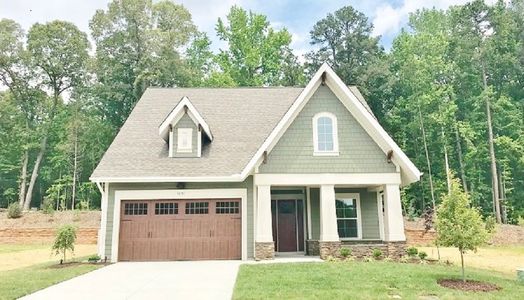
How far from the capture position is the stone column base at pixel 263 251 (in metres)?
13.9

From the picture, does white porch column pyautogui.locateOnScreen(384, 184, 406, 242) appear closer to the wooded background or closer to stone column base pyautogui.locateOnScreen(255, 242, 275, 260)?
stone column base pyautogui.locateOnScreen(255, 242, 275, 260)

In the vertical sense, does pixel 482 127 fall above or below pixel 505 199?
above

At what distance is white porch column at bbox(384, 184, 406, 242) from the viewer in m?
14.2

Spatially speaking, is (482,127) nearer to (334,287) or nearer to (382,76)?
(382,76)

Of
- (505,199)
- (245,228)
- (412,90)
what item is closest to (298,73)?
(412,90)

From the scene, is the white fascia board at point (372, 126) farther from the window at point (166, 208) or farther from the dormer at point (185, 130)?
the window at point (166, 208)

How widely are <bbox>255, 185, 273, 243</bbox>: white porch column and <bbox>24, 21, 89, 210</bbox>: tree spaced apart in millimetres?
30420

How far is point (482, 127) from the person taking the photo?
1310 inches

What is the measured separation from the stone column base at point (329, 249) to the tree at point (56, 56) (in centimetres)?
3225

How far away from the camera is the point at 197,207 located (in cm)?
1508

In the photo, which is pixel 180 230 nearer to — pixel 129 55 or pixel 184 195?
pixel 184 195

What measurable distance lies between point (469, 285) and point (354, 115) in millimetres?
7312

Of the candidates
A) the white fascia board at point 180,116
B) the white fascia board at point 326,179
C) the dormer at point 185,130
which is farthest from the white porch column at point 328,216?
the white fascia board at point 180,116

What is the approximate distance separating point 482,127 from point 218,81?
72.7 ft
